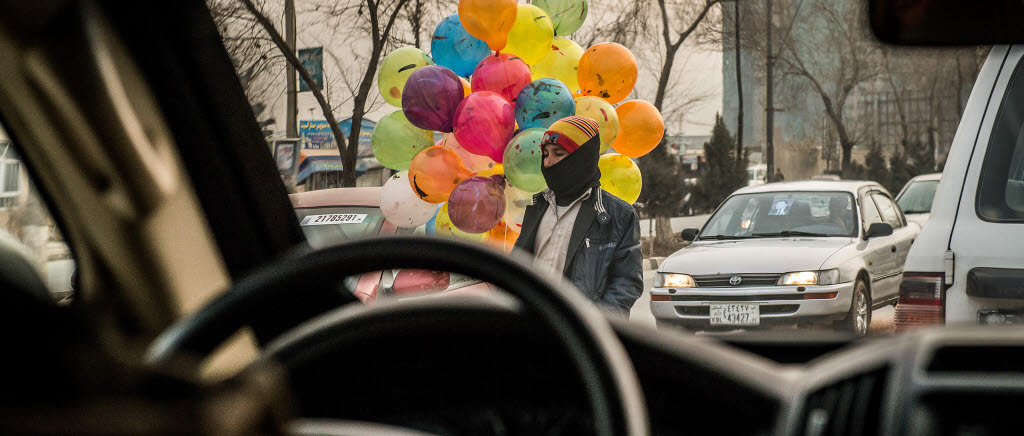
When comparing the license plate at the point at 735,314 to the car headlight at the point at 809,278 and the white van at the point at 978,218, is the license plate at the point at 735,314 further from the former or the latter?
the white van at the point at 978,218

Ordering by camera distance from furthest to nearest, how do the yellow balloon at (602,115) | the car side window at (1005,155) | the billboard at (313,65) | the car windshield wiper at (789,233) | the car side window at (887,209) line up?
the car side window at (887,209)
the car windshield wiper at (789,233)
the billboard at (313,65)
the yellow balloon at (602,115)
the car side window at (1005,155)

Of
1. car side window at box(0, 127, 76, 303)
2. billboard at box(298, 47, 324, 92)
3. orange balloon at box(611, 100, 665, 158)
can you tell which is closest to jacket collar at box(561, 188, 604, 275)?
orange balloon at box(611, 100, 665, 158)

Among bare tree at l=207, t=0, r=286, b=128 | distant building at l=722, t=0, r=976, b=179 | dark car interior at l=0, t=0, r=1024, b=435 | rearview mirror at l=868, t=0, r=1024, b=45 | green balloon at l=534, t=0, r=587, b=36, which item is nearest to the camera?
dark car interior at l=0, t=0, r=1024, b=435

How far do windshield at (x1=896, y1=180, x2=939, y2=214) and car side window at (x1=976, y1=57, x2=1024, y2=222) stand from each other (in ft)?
26.6

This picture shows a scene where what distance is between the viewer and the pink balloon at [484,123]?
4.55 metres

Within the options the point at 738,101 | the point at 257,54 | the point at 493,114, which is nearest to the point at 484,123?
the point at 493,114

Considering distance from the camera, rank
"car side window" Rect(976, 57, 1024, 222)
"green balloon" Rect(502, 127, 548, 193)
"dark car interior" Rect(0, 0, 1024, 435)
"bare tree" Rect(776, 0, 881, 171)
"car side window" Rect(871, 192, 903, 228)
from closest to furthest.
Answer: "dark car interior" Rect(0, 0, 1024, 435) → "car side window" Rect(976, 57, 1024, 222) → "green balloon" Rect(502, 127, 548, 193) → "car side window" Rect(871, 192, 903, 228) → "bare tree" Rect(776, 0, 881, 171)

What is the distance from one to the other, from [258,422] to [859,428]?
76 cm

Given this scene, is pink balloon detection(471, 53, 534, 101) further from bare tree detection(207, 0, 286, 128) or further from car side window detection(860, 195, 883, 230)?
car side window detection(860, 195, 883, 230)

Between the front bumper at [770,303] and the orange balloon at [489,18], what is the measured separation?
6.41 ft

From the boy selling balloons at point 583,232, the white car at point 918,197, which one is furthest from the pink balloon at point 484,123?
the white car at point 918,197

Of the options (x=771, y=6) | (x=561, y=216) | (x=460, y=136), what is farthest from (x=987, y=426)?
(x=771, y=6)

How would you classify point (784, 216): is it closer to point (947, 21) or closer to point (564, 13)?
point (564, 13)

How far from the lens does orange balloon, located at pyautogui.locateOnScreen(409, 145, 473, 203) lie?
15.5ft
